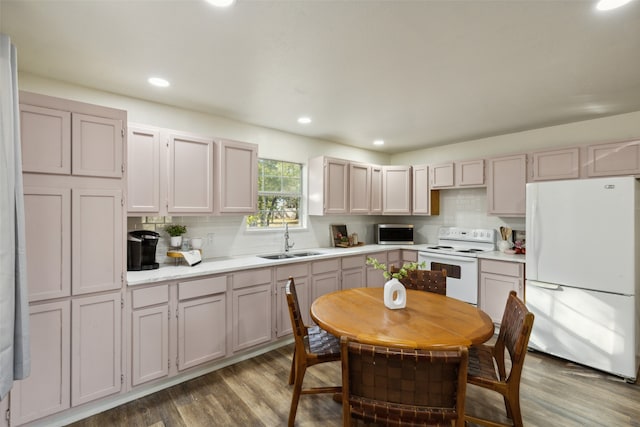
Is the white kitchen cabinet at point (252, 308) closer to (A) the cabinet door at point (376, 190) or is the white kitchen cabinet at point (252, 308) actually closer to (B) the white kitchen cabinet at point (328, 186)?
(B) the white kitchen cabinet at point (328, 186)

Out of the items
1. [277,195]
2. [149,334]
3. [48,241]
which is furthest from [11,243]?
[277,195]

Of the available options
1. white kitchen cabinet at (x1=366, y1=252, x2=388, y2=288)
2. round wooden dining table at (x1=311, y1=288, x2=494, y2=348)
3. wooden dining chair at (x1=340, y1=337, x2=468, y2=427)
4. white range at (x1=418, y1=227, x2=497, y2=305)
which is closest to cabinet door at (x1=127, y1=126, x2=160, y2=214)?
round wooden dining table at (x1=311, y1=288, x2=494, y2=348)

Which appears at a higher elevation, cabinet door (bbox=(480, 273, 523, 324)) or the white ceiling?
the white ceiling

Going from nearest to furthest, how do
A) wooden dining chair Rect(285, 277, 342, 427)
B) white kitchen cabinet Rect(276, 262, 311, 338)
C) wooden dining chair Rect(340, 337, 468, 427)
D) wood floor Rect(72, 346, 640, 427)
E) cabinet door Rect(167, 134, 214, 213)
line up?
wooden dining chair Rect(340, 337, 468, 427), wooden dining chair Rect(285, 277, 342, 427), wood floor Rect(72, 346, 640, 427), cabinet door Rect(167, 134, 214, 213), white kitchen cabinet Rect(276, 262, 311, 338)

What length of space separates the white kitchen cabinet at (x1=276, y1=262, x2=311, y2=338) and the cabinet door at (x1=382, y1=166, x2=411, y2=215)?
2.01 meters

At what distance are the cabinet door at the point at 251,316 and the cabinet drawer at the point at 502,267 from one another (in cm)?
258

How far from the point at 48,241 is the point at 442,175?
4387 mm

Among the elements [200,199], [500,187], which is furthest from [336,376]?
[500,187]

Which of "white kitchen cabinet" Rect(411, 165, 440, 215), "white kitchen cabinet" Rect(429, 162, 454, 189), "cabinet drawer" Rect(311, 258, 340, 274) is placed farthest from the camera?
"white kitchen cabinet" Rect(411, 165, 440, 215)

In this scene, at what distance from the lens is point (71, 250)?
6.46 feet

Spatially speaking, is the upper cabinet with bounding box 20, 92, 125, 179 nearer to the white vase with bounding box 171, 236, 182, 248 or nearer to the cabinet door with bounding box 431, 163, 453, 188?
the white vase with bounding box 171, 236, 182, 248

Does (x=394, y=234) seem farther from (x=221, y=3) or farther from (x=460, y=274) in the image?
(x=221, y=3)

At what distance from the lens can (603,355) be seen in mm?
2600

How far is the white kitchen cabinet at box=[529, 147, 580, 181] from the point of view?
3.20 m
